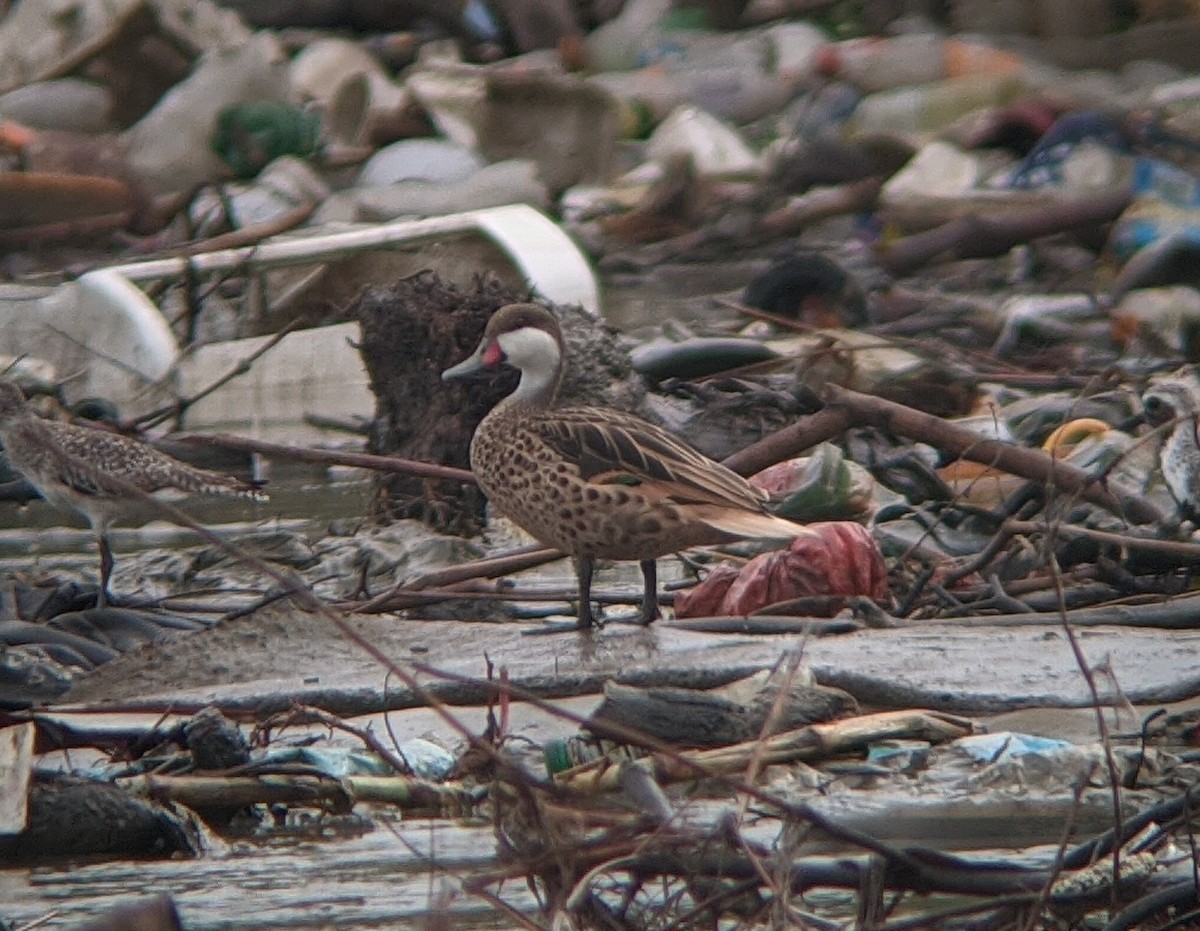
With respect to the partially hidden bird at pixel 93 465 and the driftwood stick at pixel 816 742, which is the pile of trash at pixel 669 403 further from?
the partially hidden bird at pixel 93 465

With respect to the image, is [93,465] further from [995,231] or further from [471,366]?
[995,231]

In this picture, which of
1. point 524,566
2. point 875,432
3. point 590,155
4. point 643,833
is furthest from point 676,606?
point 590,155

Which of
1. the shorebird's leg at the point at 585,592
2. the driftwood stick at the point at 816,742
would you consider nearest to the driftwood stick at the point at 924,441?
the shorebird's leg at the point at 585,592

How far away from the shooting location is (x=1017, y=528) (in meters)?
5.71

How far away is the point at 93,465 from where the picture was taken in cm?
738

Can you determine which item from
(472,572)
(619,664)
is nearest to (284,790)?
(619,664)

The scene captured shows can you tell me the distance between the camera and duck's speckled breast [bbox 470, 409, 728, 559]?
5535 millimetres

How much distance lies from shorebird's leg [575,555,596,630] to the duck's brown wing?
0.25 metres

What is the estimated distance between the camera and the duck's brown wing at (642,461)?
555cm

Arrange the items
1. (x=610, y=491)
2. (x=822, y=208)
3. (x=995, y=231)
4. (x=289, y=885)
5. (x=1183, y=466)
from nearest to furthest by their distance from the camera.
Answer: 1. (x=289, y=885)
2. (x=610, y=491)
3. (x=1183, y=466)
4. (x=995, y=231)
5. (x=822, y=208)

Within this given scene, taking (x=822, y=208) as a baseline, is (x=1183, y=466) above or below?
above

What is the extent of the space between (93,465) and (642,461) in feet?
8.28

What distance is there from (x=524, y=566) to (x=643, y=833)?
3613mm

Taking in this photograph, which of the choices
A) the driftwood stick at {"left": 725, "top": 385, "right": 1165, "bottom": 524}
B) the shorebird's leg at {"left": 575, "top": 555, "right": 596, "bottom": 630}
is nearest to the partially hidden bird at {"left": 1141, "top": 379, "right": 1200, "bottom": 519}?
the driftwood stick at {"left": 725, "top": 385, "right": 1165, "bottom": 524}
